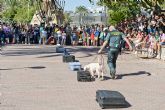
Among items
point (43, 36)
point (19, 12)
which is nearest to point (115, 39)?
point (43, 36)

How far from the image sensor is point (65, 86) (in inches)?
587

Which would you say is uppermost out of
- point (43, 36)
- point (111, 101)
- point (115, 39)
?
point (115, 39)

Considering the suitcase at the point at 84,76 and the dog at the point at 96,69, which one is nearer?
the suitcase at the point at 84,76

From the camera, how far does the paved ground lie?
1192 centimetres

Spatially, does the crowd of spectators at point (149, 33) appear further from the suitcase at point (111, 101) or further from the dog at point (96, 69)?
the suitcase at point (111, 101)

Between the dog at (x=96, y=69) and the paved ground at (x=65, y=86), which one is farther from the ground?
the dog at (x=96, y=69)

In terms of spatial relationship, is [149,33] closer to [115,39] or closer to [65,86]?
[115,39]

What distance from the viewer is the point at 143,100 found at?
41.3 feet

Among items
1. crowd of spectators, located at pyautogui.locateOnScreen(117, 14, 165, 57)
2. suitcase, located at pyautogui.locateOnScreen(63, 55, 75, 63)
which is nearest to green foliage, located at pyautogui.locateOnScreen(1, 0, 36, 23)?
crowd of spectators, located at pyautogui.locateOnScreen(117, 14, 165, 57)

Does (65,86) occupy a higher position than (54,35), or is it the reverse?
(54,35)

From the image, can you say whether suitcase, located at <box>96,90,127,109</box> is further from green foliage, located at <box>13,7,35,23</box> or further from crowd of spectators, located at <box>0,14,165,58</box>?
green foliage, located at <box>13,7,35,23</box>

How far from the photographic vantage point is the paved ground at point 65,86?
469 inches

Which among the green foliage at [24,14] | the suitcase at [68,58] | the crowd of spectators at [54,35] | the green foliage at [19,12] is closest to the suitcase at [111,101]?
the suitcase at [68,58]

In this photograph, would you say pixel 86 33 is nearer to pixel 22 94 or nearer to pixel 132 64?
pixel 132 64
